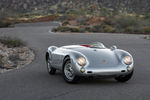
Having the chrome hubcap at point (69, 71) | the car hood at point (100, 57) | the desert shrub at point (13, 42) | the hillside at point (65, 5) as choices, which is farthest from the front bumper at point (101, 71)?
the hillside at point (65, 5)

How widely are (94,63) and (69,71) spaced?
0.73m

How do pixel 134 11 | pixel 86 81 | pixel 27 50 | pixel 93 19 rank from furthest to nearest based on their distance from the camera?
pixel 134 11 < pixel 93 19 < pixel 27 50 < pixel 86 81

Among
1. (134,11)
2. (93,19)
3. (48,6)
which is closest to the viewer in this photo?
(93,19)

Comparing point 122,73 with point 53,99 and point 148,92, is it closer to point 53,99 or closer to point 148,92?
point 148,92

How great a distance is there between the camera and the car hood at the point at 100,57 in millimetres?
9109

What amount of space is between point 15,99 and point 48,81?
2.52 meters

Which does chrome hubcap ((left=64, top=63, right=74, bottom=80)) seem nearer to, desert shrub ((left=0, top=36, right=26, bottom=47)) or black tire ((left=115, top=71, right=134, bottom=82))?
black tire ((left=115, top=71, right=134, bottom=82))

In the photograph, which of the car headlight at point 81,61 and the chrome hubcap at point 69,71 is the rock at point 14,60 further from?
the car headlight at point 81,61

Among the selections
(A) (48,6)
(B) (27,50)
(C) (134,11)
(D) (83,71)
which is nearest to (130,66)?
(D) (83,71)

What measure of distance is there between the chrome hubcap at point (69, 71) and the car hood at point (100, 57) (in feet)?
1.62

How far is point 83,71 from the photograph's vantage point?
8.95m

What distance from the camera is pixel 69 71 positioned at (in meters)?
9.45

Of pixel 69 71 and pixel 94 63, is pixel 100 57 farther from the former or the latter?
pixel 69 71

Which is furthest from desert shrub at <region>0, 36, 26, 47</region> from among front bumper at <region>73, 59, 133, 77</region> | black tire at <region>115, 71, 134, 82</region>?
front bumper at <region>73, 59, 133, 77</region>
